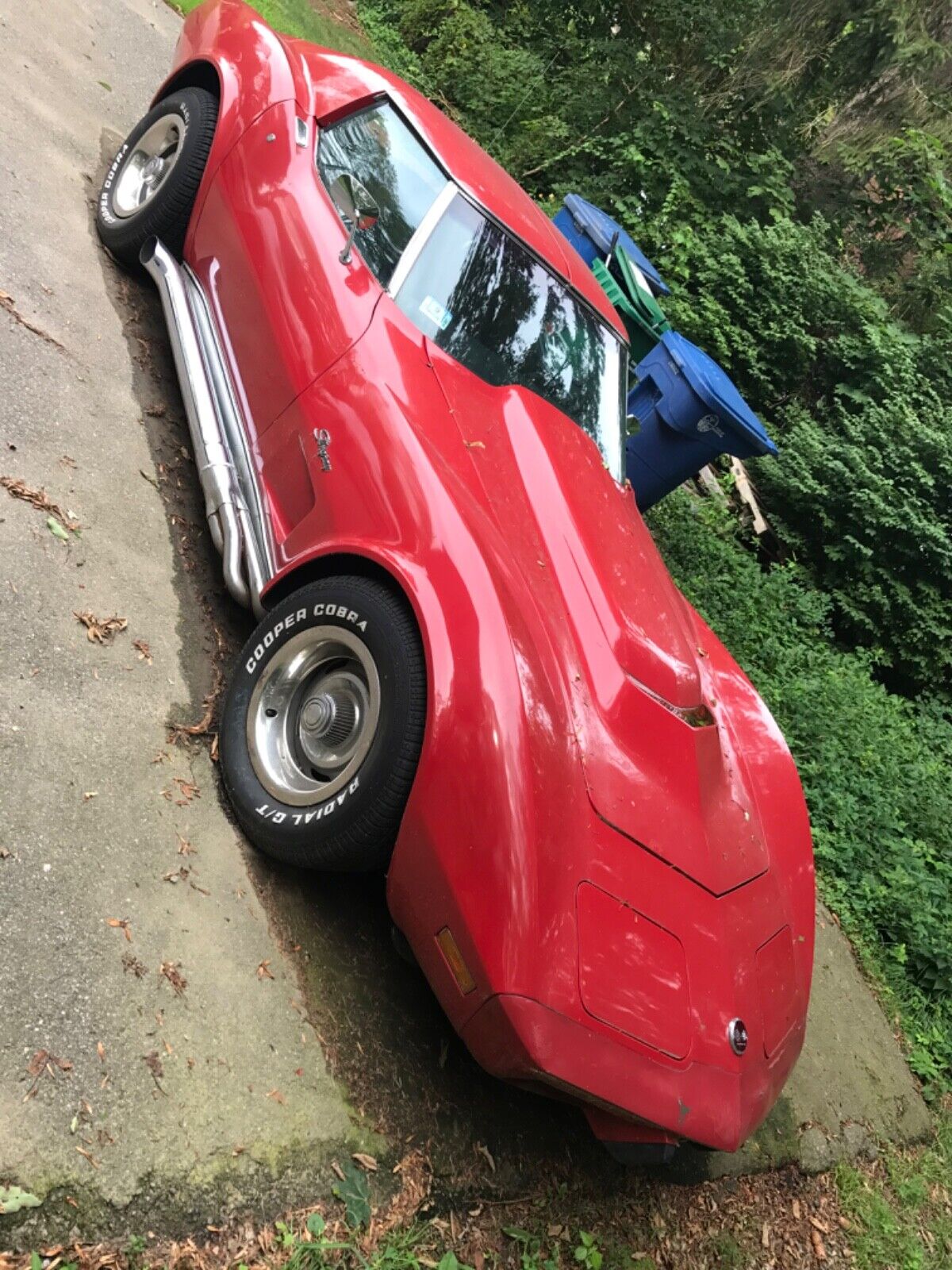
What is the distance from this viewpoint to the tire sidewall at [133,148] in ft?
13.8

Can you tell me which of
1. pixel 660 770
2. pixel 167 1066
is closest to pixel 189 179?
pixel 660 770

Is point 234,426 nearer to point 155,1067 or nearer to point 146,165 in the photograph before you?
point 146,165

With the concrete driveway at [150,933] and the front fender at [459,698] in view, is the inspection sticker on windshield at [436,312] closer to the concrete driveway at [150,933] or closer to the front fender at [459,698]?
the front fender at [459,698]

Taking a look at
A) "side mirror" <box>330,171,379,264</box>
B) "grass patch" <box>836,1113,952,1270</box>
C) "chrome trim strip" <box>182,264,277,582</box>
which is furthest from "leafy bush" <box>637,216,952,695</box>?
"chrome trim strip" <box>182,264,277,582</box>

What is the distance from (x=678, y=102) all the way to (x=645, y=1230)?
407 inches

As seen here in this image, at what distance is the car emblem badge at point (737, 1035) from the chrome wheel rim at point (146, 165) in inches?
160

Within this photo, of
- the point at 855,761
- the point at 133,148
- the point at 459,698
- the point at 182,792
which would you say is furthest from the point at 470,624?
the point at 855,761

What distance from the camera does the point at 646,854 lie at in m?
2.65

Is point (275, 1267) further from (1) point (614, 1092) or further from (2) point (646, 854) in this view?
(2) point (646, 854)

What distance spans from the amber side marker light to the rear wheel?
10.7 feet

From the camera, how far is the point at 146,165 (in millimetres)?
4562

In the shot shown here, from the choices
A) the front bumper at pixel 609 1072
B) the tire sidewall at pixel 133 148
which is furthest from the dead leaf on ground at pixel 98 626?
the tire sidewall at pixel 133 148

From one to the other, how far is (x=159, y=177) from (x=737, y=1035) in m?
4.21

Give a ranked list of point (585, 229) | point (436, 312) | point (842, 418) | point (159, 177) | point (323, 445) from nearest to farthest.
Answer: point (323, 445), point (436, 312), point (159, 177), point (585, 229), point (842, 418)
